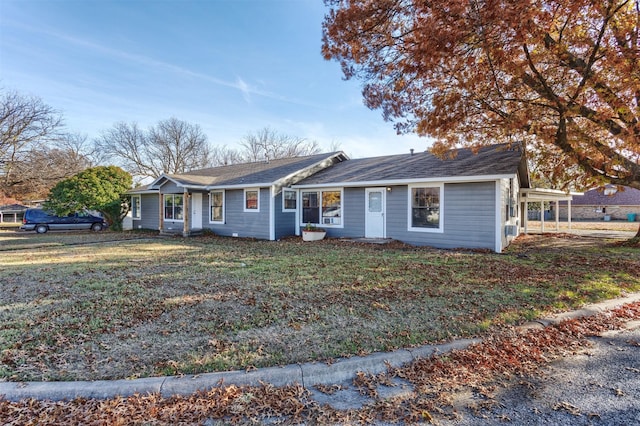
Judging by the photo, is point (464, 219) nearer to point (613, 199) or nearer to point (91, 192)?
point (91, 192)

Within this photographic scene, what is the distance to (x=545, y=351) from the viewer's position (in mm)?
3666

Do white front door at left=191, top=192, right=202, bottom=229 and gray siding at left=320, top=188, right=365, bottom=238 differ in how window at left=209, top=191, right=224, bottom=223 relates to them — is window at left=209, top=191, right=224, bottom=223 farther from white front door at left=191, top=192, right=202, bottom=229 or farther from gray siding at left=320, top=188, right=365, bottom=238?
gray siding at left=320, top=188, right=365, bottom=238

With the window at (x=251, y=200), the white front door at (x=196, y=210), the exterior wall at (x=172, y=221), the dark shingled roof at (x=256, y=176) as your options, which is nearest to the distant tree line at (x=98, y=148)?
the exterior wall at (x=172, y=221)

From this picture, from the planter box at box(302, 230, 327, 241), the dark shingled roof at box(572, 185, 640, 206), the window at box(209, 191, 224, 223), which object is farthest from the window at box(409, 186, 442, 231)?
the dark shingled roof at box(572, 185, 640, 206)

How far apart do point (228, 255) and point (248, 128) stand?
34.3 metres

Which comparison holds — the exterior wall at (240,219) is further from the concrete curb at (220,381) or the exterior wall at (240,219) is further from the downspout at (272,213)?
the concrete curb at (220,381)

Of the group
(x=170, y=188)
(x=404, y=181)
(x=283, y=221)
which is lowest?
(x=283, y=221)

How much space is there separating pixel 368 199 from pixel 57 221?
1871 cm

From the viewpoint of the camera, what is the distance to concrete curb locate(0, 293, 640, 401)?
2.74 meters

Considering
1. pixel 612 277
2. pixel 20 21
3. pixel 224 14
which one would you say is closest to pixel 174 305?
pixel 612 277

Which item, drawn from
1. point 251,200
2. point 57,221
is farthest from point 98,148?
point 251,200

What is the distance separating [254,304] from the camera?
501cm

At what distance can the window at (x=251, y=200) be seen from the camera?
14.9 metres

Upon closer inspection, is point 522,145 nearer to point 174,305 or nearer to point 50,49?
point 174,305
